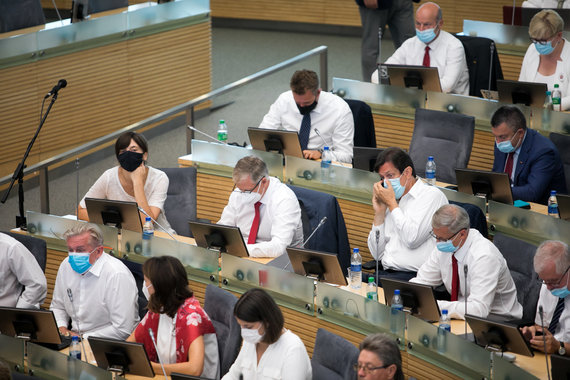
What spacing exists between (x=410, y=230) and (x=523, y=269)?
690mm

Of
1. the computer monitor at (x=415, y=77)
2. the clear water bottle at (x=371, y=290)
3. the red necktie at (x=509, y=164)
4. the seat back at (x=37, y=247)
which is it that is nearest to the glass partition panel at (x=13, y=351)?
the seat back at (x=37, y=247)

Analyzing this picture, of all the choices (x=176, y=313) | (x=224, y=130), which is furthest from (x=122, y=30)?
(x=176, y=313)

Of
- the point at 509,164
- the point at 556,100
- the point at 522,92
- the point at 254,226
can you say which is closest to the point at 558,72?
the point at 556,100

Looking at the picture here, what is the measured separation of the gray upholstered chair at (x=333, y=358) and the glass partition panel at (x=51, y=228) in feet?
6.10

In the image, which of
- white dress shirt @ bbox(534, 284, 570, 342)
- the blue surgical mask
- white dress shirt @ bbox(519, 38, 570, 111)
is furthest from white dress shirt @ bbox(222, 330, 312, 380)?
the blue surgical mask

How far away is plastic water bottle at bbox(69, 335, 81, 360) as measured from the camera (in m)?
4.11

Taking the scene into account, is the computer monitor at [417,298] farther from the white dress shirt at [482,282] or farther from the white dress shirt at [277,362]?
the white dress shirt at [277,362]

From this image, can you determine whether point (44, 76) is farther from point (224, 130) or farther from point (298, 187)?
point (298, 187)

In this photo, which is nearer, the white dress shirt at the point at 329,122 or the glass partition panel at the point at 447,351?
the glass partition panel at the point at 447,351

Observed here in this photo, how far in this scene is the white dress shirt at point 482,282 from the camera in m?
4.18

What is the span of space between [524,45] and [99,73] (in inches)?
146

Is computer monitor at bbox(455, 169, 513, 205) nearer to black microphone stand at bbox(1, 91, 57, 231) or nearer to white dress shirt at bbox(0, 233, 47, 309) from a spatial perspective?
white dress shirt at bbox(0, 233, 47, 309)

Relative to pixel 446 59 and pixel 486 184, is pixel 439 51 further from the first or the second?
pixel 486 184

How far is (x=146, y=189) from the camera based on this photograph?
5.59 meters
